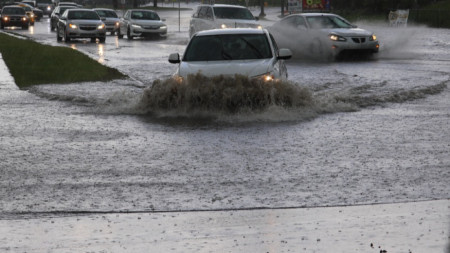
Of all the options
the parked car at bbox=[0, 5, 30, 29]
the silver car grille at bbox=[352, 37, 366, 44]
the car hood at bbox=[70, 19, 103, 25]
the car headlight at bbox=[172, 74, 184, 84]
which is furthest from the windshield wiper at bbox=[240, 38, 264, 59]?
the parked car at bbox=[0, 5, 30, 29]

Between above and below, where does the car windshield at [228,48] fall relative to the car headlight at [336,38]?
above

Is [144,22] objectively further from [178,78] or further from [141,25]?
[178,78]

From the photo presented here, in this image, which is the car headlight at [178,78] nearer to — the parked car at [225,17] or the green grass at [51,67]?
the green grass at [51,67]

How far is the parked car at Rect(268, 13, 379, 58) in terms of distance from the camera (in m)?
27.6

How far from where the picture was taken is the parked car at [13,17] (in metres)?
60.2

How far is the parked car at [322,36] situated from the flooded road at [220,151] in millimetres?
8682

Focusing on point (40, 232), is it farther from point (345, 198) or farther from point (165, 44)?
point (165, 44)

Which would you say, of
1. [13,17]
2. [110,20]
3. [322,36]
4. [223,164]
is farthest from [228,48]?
[13,17]

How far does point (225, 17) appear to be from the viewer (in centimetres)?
3356

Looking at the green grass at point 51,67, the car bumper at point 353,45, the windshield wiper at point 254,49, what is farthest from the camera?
the car bumper at point 353,45

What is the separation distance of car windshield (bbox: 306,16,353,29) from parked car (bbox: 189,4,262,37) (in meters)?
3.08

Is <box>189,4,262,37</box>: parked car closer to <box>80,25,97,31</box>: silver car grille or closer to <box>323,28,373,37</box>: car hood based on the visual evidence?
<box>323,28,373,37</box>: car hood

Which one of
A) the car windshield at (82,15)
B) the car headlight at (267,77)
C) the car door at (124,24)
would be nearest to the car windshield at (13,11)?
the car door at (124,24)

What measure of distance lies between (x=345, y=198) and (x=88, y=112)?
7987 millimetres
